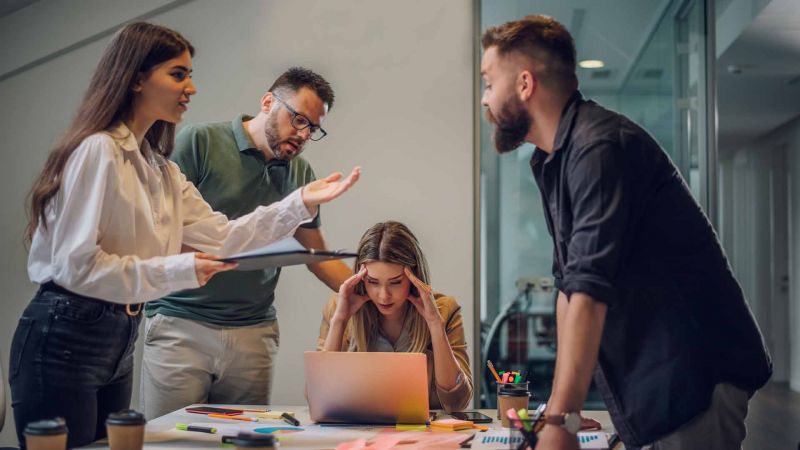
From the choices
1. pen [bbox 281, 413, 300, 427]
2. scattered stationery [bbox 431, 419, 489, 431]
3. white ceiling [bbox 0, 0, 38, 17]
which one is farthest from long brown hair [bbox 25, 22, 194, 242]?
white ceiling [bbox 0, 0, 38, 17]

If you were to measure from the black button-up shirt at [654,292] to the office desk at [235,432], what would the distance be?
0.47 metres

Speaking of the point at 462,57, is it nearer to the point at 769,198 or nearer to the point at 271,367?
the point at 271,367

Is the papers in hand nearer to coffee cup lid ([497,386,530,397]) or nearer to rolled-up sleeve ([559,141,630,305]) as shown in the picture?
rolled-up sleeve ([559,141,630,305])

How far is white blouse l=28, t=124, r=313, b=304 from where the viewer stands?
6.18 ft

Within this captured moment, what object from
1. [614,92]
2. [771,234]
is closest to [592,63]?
[614,92]

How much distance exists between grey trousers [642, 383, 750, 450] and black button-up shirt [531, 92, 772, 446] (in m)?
0.02

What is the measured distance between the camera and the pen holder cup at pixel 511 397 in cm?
239

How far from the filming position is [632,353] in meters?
1.69

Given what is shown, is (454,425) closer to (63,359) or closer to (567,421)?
(567,421)

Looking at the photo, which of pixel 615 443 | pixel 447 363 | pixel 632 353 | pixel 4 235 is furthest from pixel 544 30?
pixel 4 235

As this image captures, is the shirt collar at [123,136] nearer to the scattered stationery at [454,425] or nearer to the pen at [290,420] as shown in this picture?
the pen at [290,420]

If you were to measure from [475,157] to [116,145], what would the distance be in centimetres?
241

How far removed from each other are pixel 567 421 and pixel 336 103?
2.93 m

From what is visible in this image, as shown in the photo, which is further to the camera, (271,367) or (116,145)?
(271,367)
